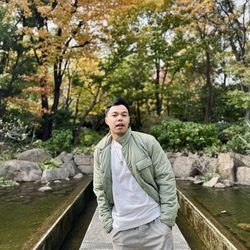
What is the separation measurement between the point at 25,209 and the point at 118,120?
5.47 m

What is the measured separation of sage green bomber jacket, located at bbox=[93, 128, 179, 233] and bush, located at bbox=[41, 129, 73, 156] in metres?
12.7

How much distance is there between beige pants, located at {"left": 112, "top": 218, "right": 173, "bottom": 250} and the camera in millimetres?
2307

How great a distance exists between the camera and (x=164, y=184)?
7.77 ft

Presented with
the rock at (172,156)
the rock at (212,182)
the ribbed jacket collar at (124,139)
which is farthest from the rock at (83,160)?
the ribbed jacket collar at (124,139)

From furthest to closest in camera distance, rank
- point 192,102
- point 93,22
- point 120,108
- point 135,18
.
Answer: point 192,102 → point 135,18 → point 93,22 → point 120,108

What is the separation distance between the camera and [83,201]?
299 inches

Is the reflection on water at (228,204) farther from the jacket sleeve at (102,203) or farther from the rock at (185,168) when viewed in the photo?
the jacket sleeve at (102,203)

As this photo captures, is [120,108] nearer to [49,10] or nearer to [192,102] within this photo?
[49,10]

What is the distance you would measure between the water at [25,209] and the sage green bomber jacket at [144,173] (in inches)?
80.5

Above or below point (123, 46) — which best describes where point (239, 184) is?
below

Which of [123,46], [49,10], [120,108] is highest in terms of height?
[49,10]

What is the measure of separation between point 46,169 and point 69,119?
7007 mm

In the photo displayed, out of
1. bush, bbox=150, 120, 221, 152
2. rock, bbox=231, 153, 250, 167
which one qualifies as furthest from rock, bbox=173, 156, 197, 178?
bush, bbox=150, 120, 221, 152

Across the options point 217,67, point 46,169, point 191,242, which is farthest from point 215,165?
point 217,67
